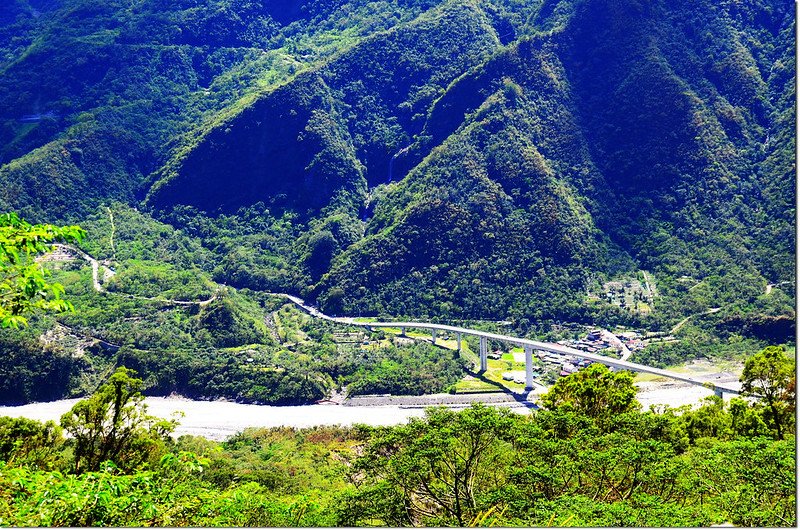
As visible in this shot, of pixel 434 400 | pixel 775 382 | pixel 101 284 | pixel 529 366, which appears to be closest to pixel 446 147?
pixel 529 366

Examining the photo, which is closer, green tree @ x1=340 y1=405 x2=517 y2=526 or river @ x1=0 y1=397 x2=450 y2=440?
green tree @ x1=340 y1=405 x2=517 y2=526

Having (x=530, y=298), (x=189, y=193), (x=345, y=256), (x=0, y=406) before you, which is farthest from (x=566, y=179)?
(x=0, y=406)

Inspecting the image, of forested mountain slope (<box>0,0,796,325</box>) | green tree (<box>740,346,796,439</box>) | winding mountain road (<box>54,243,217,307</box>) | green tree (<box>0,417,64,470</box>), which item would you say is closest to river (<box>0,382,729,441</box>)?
forested mountain slope (<box>0,0,796,325</box>)

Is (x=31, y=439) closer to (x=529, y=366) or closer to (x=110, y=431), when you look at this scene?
(x=110, y=431)

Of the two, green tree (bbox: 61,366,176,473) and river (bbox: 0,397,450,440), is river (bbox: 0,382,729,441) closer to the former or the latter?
river (bbox: 0,397,450,440)

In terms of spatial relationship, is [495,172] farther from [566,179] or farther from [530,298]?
[530,298]

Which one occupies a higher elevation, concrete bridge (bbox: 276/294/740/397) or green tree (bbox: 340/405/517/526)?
concrete bridge (bbox: 276/294/740/397)
